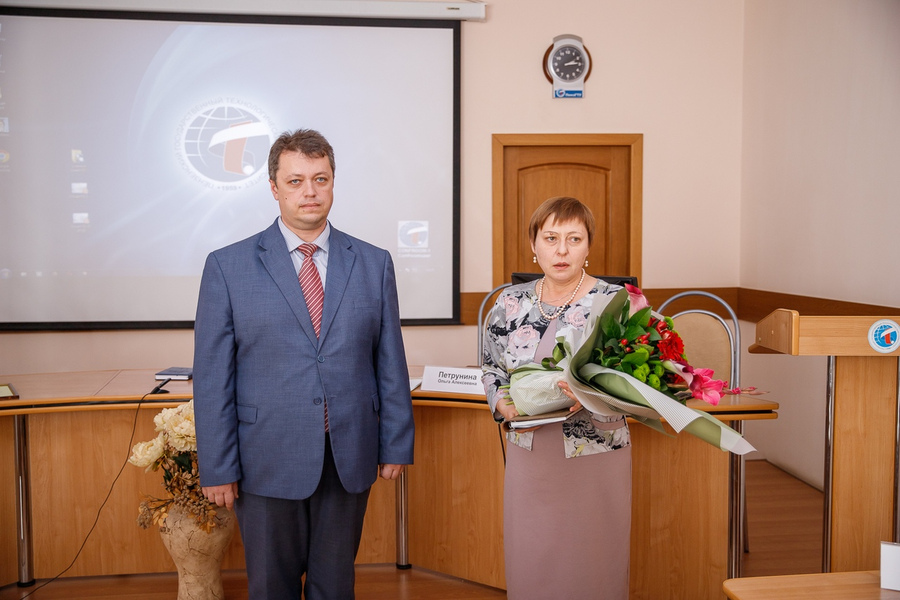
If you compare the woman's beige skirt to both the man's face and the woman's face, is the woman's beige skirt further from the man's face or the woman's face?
the man's face

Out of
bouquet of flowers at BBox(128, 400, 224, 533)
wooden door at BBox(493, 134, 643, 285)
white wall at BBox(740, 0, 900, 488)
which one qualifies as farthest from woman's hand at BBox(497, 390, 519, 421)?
wooden door at BBox(493, 134, 643, 285)

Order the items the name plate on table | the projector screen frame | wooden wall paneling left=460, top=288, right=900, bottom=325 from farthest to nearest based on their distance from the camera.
Result: the projector screen frame < wooden wall paneling left=460, top=288, right=900, bottom=325 < the name plate on table

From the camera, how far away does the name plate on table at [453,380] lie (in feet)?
8.90

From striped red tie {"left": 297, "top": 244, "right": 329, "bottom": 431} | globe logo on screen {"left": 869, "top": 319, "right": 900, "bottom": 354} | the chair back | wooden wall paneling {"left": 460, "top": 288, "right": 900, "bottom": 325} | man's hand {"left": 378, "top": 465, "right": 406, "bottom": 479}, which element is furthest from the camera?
wooden wall paneling {"left": 460, "top": 288, "right": 900, "bottom": 325}

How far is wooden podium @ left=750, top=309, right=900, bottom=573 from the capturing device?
5.98 feet

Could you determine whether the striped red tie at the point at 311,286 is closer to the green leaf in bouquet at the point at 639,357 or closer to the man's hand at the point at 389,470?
the man's hand at the point at 389,470

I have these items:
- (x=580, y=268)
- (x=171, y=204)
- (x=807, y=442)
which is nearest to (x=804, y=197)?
(x=807, y=442)

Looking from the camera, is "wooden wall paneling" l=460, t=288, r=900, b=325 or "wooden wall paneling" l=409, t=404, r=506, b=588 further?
"wooden wall paneling" l=460, t=288, r=900, b=325

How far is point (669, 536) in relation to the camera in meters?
2.62

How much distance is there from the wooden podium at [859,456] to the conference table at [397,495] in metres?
0.78

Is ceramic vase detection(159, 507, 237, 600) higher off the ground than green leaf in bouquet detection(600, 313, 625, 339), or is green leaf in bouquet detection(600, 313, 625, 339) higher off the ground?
green leaf in bouquet detection(600, 313, 625, 339)

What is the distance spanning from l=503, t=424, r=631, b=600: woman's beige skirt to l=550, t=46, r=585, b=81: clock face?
11.4 ft

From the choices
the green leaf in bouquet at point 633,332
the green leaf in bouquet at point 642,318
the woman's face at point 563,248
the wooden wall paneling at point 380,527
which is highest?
the woman's face at point 563,248

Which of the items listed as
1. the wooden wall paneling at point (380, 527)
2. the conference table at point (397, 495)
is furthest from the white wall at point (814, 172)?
the wooden wall paneling at point (380, 527)
